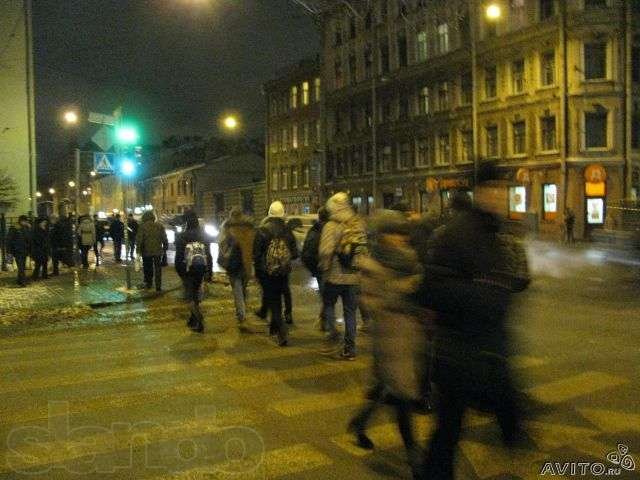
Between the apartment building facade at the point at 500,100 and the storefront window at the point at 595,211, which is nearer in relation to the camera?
the apartment building facade at the point at 500,100

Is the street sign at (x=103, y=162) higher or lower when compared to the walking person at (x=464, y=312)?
higher

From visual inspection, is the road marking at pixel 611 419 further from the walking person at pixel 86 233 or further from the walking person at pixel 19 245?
the walking person at pixel 86 233

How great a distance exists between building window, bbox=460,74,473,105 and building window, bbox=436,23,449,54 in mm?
2257

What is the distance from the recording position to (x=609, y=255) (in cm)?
2228

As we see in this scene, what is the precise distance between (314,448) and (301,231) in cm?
2200

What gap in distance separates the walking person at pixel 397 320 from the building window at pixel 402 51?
45.5 metres

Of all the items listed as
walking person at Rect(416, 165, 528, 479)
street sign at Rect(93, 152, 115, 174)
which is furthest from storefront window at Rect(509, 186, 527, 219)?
walking person at Rect(416, 165, 528, 479)

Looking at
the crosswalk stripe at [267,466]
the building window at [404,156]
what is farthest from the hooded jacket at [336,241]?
the building window at [404,156]

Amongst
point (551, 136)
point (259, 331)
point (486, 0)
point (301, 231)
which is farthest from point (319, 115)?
point (259, 331)

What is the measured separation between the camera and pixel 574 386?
7004mm

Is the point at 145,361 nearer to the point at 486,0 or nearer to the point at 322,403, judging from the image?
the point at 322,403

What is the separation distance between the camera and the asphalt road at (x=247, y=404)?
5.02 metres

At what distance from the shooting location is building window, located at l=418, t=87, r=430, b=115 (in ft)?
155

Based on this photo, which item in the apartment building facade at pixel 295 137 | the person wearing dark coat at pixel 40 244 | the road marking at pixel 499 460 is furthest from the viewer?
the apartment building facade at pixel 295 137
